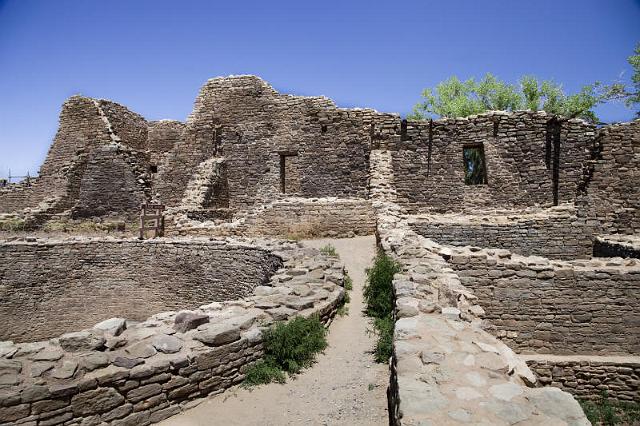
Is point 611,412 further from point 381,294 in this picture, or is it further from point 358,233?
point 358,233

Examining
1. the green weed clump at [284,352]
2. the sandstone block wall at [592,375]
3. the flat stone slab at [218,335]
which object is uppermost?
the flat stone slab at [218,335]

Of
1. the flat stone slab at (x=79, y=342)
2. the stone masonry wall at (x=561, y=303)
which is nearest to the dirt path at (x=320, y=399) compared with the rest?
the flat stone slab at (x=79, y=342)

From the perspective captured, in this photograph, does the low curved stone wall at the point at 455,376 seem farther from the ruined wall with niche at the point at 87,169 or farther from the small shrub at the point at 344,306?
the ruined wall with niche at the point at 87,169

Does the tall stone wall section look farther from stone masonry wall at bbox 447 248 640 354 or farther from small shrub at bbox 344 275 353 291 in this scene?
small shrub at bbox 344 275 353 291

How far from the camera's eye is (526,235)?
1217 cm

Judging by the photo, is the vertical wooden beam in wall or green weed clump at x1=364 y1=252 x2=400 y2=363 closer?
green weed clump at x1=364 y1=252 x2=400 y2=363

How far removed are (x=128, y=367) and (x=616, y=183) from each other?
1527 cm

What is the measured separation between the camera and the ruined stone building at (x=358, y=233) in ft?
14.2

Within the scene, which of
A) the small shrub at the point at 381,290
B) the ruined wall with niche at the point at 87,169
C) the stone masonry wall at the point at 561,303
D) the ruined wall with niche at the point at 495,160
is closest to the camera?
the small shrub at the point at 381,290

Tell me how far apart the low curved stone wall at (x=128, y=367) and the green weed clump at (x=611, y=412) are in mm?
5519

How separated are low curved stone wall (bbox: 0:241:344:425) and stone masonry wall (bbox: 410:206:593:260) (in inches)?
288

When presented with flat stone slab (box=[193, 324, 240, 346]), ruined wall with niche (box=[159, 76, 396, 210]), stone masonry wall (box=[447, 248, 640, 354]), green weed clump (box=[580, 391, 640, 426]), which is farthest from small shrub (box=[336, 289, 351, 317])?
ruined wall with niche (box=[159, 76, 396, 210])

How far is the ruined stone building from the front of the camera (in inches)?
170

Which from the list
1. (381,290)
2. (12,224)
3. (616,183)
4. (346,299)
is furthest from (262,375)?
(12,224)
